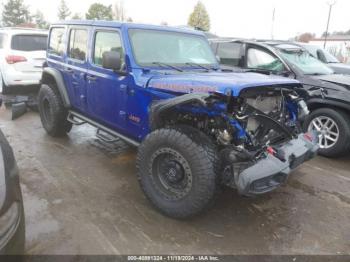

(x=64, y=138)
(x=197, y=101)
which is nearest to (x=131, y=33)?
(x=197, y=101)

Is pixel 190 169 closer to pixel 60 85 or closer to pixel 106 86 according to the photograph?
pixel 106 86

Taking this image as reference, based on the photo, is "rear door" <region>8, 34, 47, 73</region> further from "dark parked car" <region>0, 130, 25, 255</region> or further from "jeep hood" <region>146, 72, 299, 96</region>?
"dark parked car" <region>0, 130, 25, 255</region>

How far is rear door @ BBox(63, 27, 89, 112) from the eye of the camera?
469cm

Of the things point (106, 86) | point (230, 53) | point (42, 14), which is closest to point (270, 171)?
point (106, 86)

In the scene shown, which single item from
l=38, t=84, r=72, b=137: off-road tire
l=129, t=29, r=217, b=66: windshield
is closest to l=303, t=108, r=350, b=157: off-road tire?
l=129, t=29, r=217, b=66: windshield

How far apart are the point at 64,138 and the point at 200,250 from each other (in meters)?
3.70

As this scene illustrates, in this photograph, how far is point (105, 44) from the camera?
14.1ft

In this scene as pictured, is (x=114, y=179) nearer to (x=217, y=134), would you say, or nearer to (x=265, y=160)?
(x=217, y=134)

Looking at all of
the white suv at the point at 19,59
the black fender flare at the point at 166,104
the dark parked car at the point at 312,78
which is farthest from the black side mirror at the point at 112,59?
the white suv at the point at 19,59

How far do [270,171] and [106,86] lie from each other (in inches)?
93.7

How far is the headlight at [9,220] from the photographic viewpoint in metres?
1.97

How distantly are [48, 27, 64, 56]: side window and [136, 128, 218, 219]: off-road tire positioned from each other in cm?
287

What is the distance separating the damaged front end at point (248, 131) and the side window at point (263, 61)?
221 cm

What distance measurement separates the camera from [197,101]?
2.97 m
